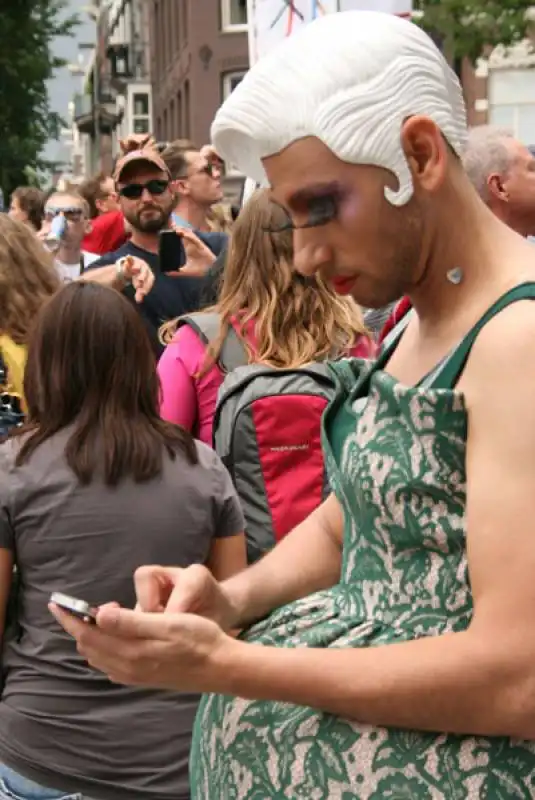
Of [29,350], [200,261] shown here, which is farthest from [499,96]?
[29,350]

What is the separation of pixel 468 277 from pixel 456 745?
57 cm

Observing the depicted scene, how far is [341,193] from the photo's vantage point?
1892 mm

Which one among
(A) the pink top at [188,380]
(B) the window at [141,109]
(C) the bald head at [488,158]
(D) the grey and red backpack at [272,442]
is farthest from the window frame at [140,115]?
(D) the grey and red backpack at [272,442]

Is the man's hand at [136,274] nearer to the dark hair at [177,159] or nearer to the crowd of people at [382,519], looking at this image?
the dark hair at [177,159]

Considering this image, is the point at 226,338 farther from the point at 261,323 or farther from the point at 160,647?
the point at 160,647

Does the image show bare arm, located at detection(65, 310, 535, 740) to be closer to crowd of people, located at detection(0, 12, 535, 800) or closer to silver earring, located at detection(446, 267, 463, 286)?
crowd of people, located at detection(0, 12, 535, 800)

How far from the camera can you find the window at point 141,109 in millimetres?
55844

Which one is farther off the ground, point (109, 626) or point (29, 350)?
point (109, 626)

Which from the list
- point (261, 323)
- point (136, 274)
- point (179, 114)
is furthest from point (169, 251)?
point (179, 114)

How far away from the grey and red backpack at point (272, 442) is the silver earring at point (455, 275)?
198 centimetres

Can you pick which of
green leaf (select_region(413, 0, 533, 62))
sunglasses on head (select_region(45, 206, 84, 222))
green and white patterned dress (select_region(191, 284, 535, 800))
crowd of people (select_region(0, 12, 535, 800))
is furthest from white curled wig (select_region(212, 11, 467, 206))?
green leaf (select_region(413, 0, 533, 62))

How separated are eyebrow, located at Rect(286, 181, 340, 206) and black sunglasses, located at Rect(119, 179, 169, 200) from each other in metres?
4.66

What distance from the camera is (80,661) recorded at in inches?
132

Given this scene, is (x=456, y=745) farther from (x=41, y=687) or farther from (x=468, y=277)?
(x=41, y=687)
